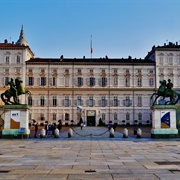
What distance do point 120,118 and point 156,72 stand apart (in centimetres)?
1347

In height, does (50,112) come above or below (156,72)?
below

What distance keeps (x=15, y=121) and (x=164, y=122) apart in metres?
13.3

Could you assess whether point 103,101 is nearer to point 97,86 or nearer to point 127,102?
point 97,86

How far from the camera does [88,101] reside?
2687 inches

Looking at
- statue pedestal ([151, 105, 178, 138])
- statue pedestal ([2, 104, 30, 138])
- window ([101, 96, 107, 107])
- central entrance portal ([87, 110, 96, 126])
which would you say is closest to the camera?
statue pedestal ([2, 104, 30, 138])

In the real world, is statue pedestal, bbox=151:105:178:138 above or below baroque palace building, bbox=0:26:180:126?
below

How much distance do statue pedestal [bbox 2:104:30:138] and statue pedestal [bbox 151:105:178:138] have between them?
11615mm

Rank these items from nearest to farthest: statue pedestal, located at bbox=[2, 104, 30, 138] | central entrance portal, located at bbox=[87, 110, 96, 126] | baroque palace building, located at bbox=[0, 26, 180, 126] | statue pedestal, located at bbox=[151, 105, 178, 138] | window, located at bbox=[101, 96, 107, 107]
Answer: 1. statue pedestal, located at bbox=[2, 104, 30, 138]
2. statue pedestal, located at bbox=[151, 105, 178, 138]
3. baroque palace building, located at bbox=[0, 26, 180, 126]
4. central entrance portal, located at bbox=[87, 110, 96, 126]
5. window, located at bbox=[101, 96, 107, 107]

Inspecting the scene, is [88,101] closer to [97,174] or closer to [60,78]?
[60,78]

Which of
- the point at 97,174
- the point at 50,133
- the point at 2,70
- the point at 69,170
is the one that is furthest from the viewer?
the point at 2,70

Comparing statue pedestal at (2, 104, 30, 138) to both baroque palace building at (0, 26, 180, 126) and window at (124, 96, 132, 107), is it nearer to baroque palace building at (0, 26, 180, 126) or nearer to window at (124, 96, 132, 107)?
baroque palace building at (0, 26, 180, 126)

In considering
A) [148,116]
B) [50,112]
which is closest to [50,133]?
[50,112]

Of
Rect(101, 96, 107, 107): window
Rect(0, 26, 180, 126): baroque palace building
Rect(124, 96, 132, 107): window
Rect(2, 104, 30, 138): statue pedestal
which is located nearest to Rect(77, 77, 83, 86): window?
Rect(0, 26, 180, 126): baroque palace building

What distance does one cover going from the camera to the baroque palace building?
6725cm
